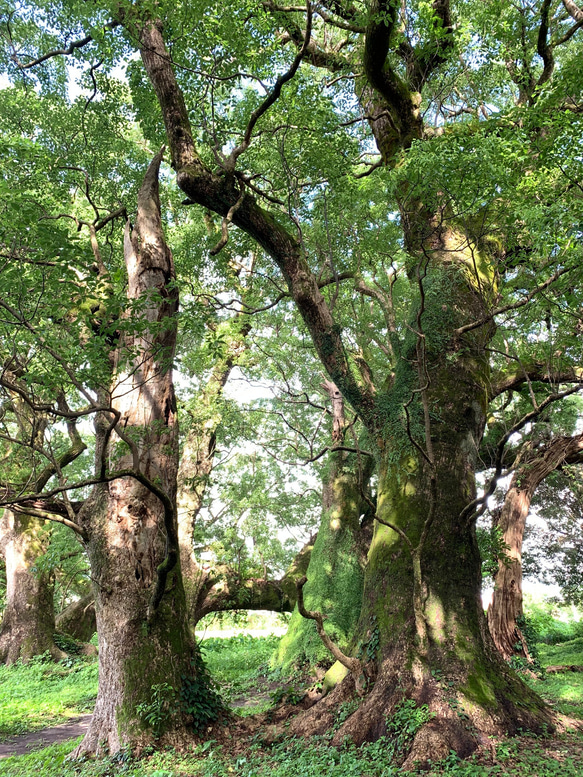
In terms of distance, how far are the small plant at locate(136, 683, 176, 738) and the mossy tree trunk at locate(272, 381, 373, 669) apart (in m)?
3.70

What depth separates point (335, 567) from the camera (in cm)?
974

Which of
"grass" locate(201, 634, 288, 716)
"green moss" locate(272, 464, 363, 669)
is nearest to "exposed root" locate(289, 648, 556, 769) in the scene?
"grass" locate(201, 634, 288, 716)

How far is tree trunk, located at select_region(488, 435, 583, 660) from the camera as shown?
30.9 feet

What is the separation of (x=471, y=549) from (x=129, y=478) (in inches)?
155

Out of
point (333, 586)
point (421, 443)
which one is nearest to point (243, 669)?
point (333, 586)

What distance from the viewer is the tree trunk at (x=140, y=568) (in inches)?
207

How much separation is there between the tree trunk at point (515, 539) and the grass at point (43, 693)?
7333 mm

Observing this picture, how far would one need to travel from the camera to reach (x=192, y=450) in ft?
37.7

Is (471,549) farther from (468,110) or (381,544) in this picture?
(468,110)

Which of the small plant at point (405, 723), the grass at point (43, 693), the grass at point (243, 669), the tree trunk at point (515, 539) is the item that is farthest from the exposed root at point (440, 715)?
the grass at point (43, 693)

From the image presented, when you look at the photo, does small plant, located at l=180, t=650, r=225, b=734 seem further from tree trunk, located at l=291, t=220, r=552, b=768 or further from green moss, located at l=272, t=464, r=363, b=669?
green moss, located at l=272, t=464, r=363, b=669

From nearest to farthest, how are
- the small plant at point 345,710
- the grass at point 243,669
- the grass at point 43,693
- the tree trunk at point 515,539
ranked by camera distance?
the small plant at point 345,710
the grass at point 43,693
the grass at point 243,669
the tree trunk at point 515,539

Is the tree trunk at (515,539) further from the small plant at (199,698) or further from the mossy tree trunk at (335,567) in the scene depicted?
the small plant at (199,698)

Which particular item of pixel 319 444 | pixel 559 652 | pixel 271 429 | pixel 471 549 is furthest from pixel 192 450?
pixel 559 652
